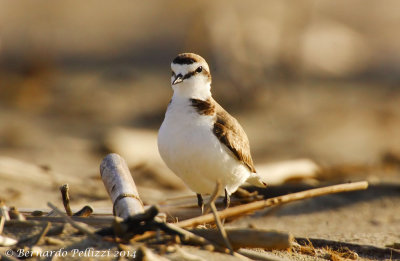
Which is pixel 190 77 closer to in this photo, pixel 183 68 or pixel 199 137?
pixel 183 68

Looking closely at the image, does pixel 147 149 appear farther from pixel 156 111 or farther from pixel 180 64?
pixel 180 64

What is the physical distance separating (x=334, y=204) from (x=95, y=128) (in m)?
4.18

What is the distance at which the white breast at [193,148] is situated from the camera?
4.57 meters

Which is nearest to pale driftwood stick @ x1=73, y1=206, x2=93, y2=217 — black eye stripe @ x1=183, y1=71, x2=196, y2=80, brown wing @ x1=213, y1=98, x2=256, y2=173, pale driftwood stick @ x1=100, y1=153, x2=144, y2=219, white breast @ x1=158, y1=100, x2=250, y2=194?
pale driftwood stick @ x1=100, y1=153, x2=144, y2=219

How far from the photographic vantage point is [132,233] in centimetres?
361

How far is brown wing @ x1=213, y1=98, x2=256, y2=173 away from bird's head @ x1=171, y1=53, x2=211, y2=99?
0.19 metres

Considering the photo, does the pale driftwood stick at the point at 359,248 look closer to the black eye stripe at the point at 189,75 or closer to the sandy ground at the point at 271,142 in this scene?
the sandy ground at the point at 271,142

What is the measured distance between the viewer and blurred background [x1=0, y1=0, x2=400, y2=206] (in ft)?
27.9

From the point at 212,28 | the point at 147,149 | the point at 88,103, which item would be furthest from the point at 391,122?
the point at 88,103

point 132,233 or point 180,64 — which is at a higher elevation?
point 180,64

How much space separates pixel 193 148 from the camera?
4555 millimetres

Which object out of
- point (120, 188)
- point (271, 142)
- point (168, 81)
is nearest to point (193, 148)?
point (120, 188)

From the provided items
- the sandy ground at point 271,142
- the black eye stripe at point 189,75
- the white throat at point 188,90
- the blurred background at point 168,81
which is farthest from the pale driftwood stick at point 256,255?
the blurred background at point 168,81

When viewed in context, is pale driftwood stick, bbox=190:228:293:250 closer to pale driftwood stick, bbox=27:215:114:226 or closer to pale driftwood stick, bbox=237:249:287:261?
pale driftwood stick, bbox=237:249:287:261
